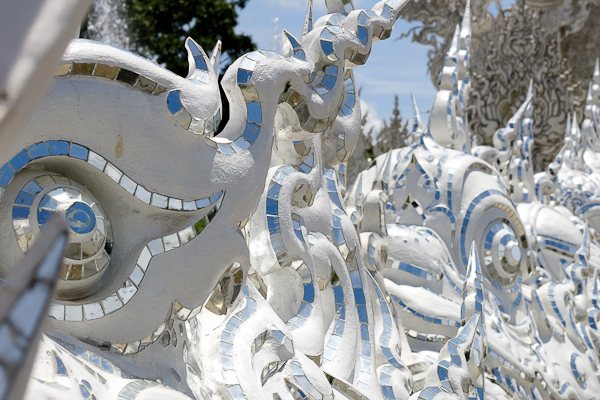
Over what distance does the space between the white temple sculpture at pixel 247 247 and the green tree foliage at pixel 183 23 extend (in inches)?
317

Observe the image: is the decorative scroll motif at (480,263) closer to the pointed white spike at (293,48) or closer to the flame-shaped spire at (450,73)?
the flame-shaped spire at (450,73)

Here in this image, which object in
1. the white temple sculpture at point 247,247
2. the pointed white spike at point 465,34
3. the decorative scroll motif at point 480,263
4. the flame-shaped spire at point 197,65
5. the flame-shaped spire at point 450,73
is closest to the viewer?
the white temple sculpture at point 247,247

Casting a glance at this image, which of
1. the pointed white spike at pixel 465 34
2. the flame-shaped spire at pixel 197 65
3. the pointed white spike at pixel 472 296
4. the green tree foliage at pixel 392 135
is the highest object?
the flame-shaped spire at pixel 197 65

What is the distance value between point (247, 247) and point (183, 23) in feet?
31.8

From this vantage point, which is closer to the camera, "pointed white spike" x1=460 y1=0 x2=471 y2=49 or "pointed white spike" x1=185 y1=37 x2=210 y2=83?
"pointed white spike" x1=185 y1=37 x2=210 y2=83

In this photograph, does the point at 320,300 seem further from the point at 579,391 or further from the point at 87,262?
the point at 579,391

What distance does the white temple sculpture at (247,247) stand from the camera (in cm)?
89

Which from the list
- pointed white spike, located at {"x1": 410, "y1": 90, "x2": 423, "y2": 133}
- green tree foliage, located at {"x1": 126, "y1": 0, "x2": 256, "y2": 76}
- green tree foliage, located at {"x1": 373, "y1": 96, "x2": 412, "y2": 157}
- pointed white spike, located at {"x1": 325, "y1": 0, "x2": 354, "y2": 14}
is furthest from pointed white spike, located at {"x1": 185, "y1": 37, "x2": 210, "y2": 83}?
green tree foliage, located at {"x1": 126, "y1": 0, "x2": 256, "y2": 76}

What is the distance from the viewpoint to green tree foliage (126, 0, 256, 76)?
32.7 ft

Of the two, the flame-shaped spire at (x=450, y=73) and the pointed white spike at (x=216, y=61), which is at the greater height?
the pointed white spike at (x=216, y=61)

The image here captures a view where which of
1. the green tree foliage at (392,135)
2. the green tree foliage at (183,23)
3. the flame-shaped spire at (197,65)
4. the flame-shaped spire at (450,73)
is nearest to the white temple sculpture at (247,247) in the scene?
the flame-shaped spire at (197,65)

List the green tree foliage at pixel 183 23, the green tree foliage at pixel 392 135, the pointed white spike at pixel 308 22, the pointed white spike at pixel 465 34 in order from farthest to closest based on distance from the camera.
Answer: the green tree foliage at pixel 183 23, the green tree foliage at pixel 392 135, the pointed white spike at pixel 465 34, the pointed white spike at pixel 308 22

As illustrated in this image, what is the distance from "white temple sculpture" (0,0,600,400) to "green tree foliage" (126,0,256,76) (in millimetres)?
8049

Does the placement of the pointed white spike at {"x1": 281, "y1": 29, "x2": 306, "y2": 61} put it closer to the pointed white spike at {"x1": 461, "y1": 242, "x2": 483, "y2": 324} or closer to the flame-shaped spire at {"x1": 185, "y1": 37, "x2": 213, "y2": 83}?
the flame-shaped spire at {"x1": 185, "y1": 37, "x2": 213, "y2": 83}
